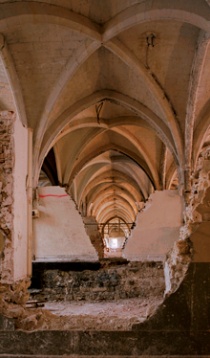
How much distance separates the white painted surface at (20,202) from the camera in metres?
6.27

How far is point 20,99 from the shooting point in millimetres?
9703

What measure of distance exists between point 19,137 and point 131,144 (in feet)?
32.0

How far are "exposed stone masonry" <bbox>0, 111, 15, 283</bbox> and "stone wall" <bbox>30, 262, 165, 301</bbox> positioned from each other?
10.6ft

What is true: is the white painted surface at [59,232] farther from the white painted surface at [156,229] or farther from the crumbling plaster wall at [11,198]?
the crumbling plaster wall at [11,198]

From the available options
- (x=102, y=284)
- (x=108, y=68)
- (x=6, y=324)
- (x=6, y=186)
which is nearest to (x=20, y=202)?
(x=6, y=186)

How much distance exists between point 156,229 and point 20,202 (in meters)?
4.98

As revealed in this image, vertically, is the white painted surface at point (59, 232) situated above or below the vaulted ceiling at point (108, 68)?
below

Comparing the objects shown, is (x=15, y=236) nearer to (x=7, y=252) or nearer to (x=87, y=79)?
(x=7, y=252)


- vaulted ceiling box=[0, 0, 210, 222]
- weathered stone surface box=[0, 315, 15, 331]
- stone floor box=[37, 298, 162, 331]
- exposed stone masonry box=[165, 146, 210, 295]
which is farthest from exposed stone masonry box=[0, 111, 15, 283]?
exposed stone masonry box=[165, 146, 210, 295]

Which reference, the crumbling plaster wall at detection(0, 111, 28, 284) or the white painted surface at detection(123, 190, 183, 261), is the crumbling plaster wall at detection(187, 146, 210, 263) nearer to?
the crumbling plaster wall at detection(0, 111, 28, 284)

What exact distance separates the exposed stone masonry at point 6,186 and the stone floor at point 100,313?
41.9 inches

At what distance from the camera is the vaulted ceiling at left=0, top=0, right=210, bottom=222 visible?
7277 mm

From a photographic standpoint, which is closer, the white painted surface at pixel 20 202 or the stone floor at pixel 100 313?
the stone floor at pixel 100 313

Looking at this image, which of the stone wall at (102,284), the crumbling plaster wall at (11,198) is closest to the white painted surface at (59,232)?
the stone wall at (102,284)
